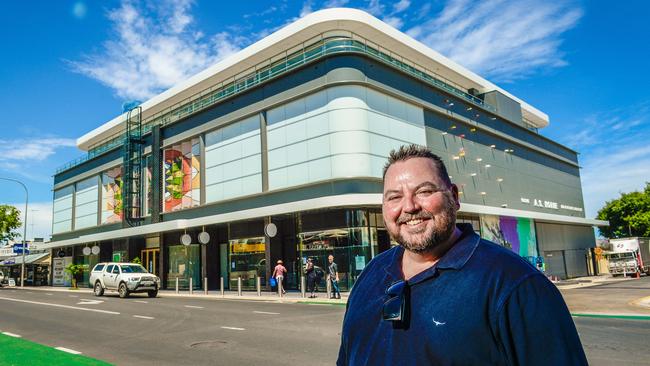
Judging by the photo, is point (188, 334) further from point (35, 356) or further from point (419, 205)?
point (419, 205)

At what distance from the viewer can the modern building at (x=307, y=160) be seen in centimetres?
2400

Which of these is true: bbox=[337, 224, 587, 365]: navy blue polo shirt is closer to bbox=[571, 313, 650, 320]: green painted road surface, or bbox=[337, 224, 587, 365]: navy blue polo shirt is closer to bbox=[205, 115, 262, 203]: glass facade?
bbox=[571, 313, 650, 320]: green painted road surface

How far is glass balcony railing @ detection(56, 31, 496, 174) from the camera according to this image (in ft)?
81.4

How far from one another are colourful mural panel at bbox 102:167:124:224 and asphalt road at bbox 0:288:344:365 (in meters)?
23.8

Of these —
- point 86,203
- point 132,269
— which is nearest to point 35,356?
point 132,269

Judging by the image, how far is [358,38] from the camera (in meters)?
27.7

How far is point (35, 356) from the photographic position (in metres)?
8.22

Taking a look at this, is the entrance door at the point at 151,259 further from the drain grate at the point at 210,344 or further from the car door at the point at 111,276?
the drain grate at the point at 210,344

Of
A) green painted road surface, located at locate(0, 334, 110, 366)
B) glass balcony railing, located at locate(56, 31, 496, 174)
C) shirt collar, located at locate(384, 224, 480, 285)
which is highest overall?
glass balcony railing, located at locate(56, 31, 496, 174)

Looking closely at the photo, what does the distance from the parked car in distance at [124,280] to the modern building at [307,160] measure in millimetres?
4173

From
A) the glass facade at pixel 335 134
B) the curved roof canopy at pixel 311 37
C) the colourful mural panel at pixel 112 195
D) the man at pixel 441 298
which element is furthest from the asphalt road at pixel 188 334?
the colourful mural panel at pixel 112 195

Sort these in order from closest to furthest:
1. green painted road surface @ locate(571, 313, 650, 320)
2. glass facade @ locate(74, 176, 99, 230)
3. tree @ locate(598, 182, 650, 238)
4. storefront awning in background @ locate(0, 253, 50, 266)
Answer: green painted road surface @ locate(571, 313, 650, 320) → glass facade @ locate(74, 176, 99, 230) → storefront awning in background @ locate(0, 253, 50, 266) → tree @ locate(598, 182, 650, 238)

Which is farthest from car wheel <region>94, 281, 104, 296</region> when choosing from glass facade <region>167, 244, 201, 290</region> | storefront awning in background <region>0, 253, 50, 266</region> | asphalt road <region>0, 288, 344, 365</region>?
storefront awning in background <region>0, 253, 50, 266</region>

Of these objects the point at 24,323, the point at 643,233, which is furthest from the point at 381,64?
the point at 643,233
